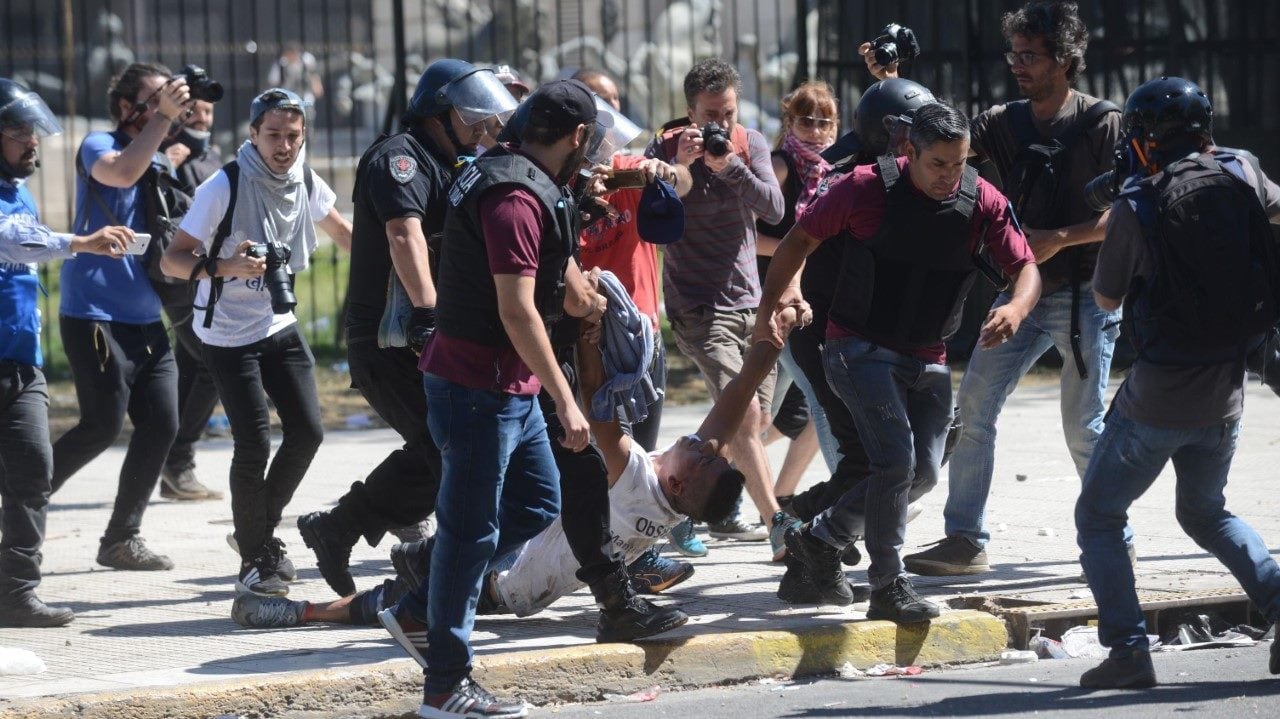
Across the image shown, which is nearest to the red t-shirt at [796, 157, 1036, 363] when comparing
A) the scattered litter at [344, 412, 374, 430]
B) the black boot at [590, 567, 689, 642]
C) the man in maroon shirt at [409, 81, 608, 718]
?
the man in maroon shirt at [409, 81, 608, 718]

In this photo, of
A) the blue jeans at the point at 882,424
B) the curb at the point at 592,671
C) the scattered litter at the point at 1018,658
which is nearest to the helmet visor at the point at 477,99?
the blue jeans at the point at 882,424

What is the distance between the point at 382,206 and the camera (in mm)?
5660

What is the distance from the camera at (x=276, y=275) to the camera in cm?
624

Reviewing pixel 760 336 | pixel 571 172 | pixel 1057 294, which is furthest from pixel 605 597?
pixel 1057 294

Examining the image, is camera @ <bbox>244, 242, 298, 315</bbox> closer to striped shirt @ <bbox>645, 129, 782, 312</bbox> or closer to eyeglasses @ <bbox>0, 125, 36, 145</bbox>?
eyeglasses @ <bbox>0, 125, 36, 145</bbox>

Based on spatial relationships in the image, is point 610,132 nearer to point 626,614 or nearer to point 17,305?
point 626,614

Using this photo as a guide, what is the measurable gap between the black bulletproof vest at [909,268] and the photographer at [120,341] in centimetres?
298

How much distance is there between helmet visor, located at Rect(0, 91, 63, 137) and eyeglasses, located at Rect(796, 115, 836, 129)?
2.88 meters

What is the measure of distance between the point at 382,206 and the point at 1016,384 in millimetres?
2563

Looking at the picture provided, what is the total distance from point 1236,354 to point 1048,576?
5.87 feet

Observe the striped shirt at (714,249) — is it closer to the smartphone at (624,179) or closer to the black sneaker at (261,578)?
the smartphone at (624,179)

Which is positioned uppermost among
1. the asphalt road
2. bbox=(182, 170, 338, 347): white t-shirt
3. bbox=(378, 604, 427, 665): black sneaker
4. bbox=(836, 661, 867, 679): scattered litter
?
bbox=(182, 170, 338, 347): white t-shirt

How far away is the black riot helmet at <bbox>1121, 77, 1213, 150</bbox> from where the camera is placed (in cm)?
512

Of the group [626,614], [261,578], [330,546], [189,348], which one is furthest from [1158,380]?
[189,348]
